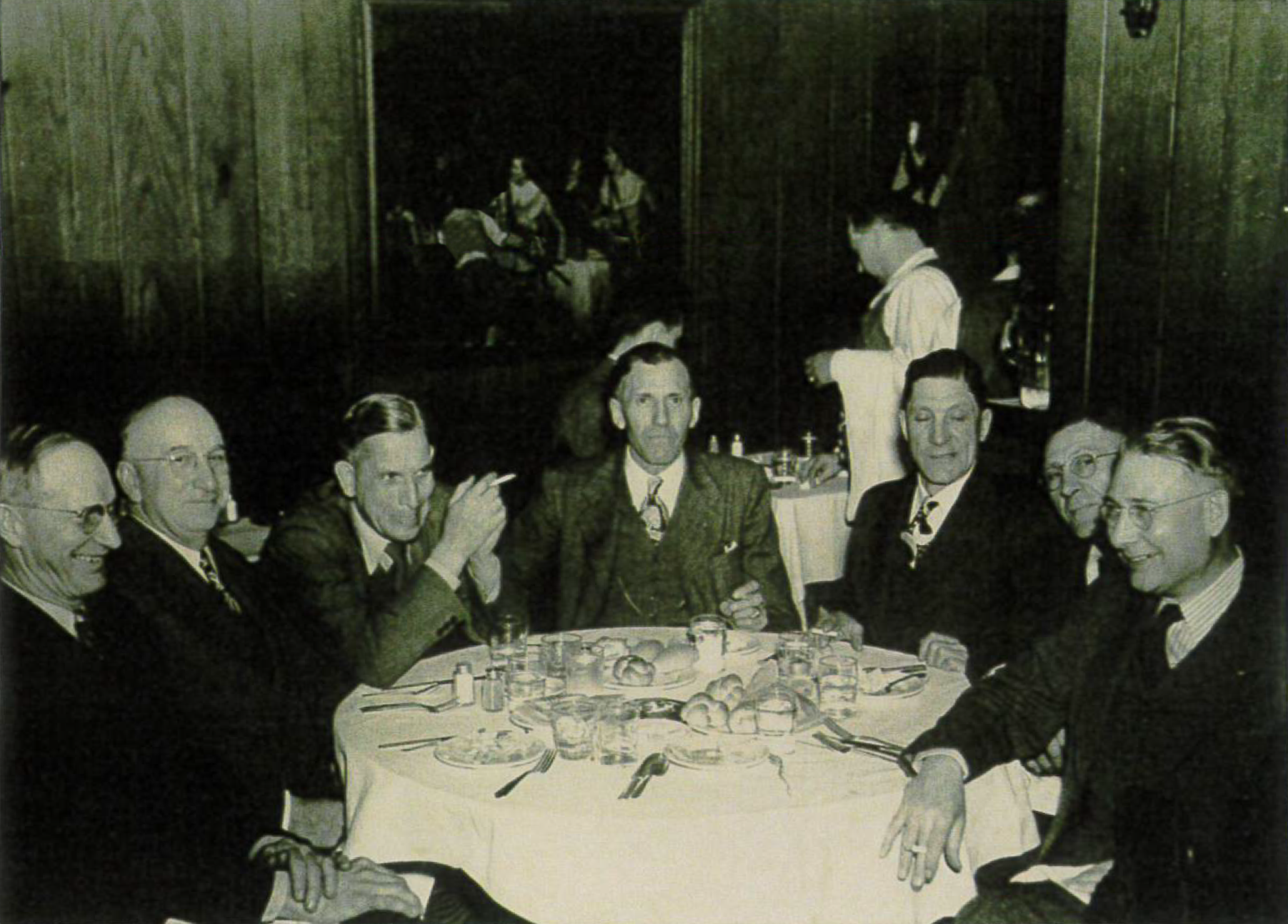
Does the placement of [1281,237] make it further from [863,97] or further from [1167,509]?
[863,97]

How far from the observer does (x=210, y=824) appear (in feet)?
7.59

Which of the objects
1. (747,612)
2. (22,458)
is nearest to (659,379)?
(747,612)

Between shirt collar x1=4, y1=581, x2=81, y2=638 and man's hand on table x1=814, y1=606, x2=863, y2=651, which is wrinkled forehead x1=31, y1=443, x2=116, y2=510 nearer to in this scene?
shirt collar x1=4, y1=581, x2=81, y2=638

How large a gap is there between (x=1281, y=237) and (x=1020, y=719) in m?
1.96

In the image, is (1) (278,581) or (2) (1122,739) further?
(1) (278,581)

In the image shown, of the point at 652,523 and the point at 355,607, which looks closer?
the point at 355,607

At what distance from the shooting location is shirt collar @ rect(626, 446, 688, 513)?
11.6 ft

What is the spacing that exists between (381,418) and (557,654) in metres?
0.69

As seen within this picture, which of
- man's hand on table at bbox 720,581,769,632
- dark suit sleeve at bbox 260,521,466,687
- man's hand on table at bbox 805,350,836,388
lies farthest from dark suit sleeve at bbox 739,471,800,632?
man's hand on table at bbox 805,350,836,388

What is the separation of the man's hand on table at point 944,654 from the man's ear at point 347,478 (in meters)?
1.35

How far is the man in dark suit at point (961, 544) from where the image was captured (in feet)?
10.9

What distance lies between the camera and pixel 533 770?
90.2 inches

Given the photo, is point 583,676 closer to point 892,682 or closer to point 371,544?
point 892,682

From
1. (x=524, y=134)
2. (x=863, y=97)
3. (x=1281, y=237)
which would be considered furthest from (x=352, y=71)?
(x=1281, y=237)
